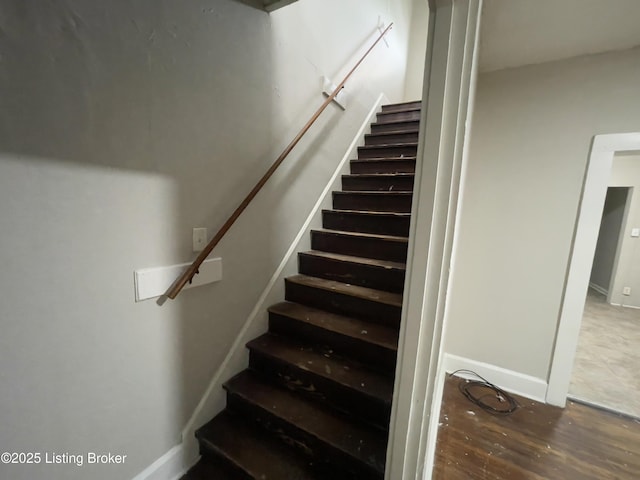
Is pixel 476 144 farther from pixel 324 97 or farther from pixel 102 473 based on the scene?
pixel 102 473

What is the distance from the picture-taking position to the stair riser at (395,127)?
9.12 ft

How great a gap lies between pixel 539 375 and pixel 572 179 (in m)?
1.37

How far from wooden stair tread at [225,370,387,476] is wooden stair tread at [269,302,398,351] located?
0.40m

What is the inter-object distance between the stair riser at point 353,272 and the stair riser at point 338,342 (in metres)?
0.43

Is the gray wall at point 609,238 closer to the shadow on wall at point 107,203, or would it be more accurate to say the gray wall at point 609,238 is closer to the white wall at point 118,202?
the white wall at point 118,202

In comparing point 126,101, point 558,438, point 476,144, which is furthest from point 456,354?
point 126,101

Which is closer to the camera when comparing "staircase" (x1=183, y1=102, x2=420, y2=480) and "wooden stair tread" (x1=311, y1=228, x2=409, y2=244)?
"staircase" (x1=183, y1=102, x2=420, y2=480)

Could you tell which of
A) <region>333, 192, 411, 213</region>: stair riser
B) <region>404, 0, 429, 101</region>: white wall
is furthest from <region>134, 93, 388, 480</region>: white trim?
<region>404, 0, 429, 101</region>: white wall

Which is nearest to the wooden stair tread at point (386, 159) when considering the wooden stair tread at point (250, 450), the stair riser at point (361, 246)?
the stair riser at point (361, 246)

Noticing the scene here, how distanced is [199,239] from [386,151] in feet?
6.92

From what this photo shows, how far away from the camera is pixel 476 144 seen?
186cm

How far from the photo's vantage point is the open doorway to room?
6.12ft

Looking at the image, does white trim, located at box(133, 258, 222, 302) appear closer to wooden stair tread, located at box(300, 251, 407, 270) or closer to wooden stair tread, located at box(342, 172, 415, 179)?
wooden stair tread, located at box(300, 251, 407, 270)

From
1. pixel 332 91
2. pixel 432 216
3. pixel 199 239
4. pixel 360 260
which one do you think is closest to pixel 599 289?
pixel 360 260
